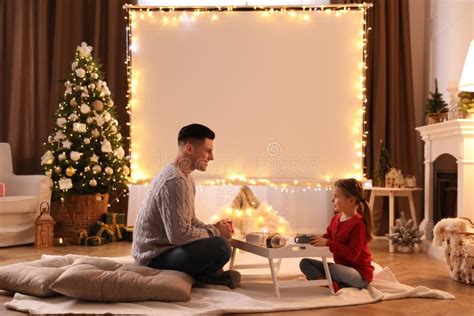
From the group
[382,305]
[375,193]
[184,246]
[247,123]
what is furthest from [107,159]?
[382,305]

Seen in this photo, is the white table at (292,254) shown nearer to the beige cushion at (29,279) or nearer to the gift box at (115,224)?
the beige cushion at (29,279)

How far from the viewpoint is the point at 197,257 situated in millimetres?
3279

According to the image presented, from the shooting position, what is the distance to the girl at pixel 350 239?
11.0 feet

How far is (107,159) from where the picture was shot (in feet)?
19.7

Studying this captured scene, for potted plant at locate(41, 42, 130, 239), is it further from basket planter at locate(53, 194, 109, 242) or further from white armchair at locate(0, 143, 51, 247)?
white armchair at locate(0, 143, 51, 247)

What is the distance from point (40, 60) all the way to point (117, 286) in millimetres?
4347

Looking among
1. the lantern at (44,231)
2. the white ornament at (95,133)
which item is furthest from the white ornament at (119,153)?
the lantern at (44,231)

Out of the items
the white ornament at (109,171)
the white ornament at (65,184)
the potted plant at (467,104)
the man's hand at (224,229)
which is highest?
the potted plant at (467,104)

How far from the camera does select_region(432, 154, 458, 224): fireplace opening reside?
5398mm

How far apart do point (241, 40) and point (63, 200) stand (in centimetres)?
222

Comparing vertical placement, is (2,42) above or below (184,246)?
above

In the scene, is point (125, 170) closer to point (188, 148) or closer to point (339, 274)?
point (188, 148)

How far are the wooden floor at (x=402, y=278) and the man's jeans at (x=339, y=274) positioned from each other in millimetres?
227

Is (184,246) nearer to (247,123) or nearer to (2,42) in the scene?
(247,123)
